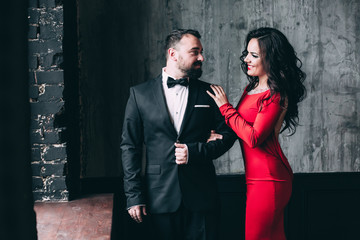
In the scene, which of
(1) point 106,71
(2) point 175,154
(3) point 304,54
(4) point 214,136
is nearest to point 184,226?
(2) point 175,154

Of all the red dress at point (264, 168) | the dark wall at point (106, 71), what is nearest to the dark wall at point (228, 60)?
the dark wall at point (106, 71)

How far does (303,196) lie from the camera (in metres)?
3.34

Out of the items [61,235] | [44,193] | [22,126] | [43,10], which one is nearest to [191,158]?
[61,235]

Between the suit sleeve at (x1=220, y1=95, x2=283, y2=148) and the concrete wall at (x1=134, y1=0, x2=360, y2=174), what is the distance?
37.4 inches

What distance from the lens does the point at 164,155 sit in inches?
86.5

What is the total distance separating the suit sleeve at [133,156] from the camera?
2178mm

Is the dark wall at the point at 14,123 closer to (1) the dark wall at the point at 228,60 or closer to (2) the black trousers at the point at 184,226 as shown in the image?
(2) the black trousers at the point at 184,226

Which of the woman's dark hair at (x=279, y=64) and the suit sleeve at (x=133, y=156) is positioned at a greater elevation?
the woman's dark hair at (x=279, y=64)

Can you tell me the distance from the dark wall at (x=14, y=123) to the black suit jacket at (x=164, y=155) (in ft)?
5.02

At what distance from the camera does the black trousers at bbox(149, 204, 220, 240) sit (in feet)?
7.14

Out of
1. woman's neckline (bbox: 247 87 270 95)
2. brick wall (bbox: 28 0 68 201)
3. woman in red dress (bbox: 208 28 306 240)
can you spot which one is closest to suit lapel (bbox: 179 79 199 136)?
woman in red dress (bbox: 208 28 306 240)

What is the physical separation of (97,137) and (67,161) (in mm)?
620

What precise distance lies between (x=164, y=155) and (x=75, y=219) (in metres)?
0.64

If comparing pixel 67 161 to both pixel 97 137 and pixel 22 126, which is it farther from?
pixel 22 126
